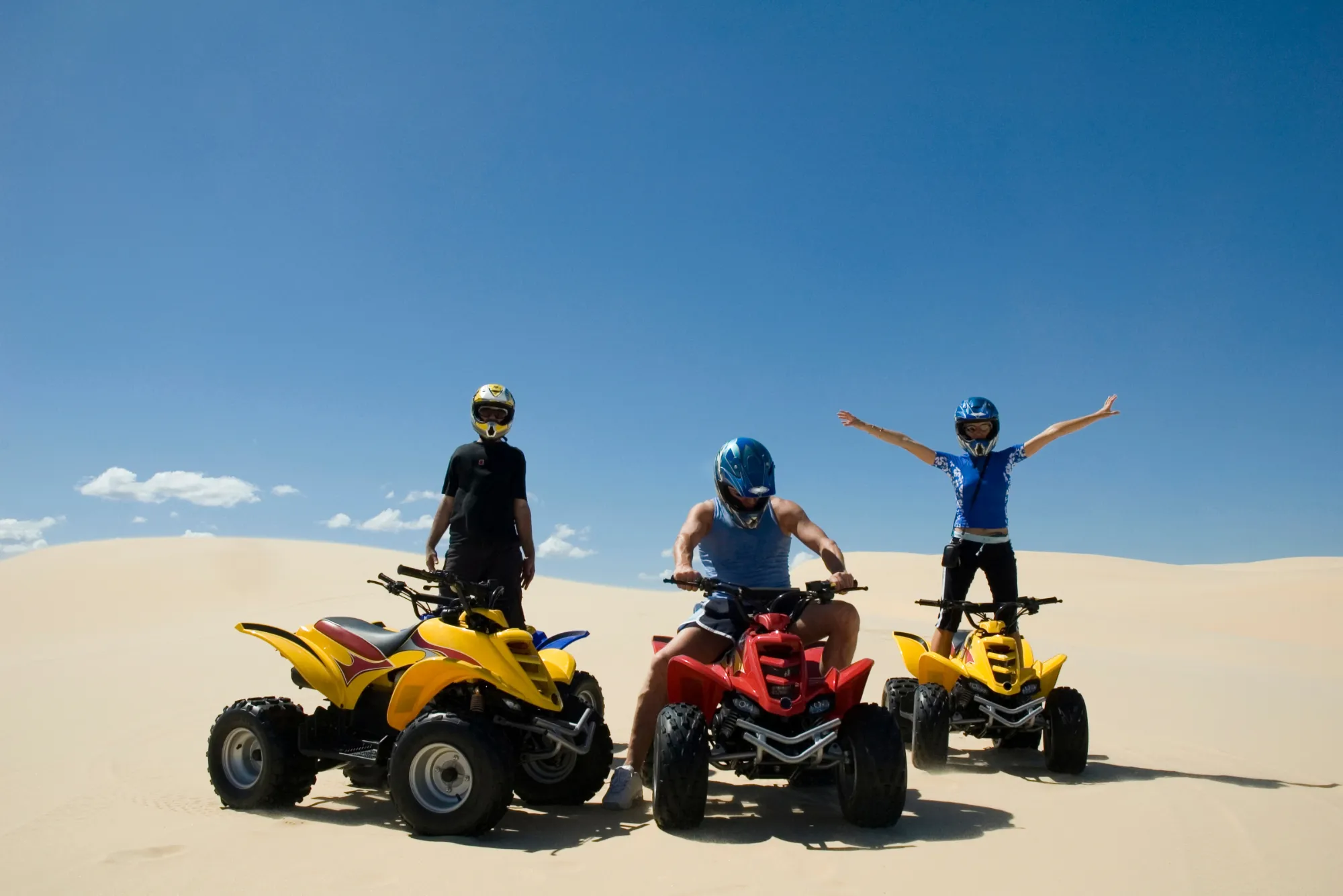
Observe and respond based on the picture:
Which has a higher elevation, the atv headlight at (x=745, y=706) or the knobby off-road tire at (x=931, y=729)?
the atv headlight at (x=745, y=706)

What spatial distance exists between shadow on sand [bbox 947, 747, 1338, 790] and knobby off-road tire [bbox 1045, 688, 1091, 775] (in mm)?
78

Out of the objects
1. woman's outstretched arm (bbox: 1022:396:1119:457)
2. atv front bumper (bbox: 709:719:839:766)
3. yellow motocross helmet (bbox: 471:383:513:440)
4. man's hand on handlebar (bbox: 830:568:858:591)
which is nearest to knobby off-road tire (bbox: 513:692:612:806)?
atv front bumper (bbox: 709:719:839:766)

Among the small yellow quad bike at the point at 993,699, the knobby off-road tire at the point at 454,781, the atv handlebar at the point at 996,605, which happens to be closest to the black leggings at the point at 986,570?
the atv handlebar at the point at 996,605

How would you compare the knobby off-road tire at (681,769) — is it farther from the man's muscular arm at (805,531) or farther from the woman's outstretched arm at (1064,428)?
the woman's outstretched arm at (1064,428)

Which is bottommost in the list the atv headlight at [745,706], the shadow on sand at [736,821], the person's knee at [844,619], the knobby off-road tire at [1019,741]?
the shadow on sand at [736,821]

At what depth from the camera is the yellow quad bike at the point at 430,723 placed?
4070mm

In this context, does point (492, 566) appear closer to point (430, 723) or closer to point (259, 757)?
point (259, 757)

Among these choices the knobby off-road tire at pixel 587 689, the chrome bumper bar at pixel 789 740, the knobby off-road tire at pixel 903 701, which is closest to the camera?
the chrome bumper bar at pixel 789 740

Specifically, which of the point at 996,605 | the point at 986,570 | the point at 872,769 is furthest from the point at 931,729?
the point at 872,769

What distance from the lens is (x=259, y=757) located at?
4805 millimetres

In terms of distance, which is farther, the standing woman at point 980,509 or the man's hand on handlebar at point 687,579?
the standing woman at point 980,509

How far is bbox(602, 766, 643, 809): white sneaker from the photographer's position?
4.55 metres

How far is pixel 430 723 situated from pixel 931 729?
10.4 ft

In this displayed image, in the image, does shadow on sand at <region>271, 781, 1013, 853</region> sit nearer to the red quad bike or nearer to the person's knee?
the red quad bike
